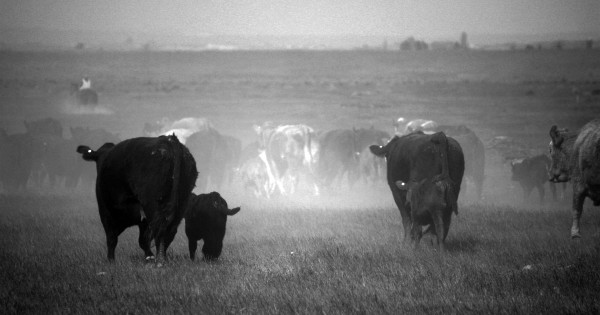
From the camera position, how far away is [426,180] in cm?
1151

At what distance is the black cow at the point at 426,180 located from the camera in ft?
36.7

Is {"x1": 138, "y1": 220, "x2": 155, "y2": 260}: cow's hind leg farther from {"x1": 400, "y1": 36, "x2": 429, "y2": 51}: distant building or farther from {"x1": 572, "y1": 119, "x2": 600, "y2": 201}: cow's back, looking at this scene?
{"x1": 400, "y1": 36, "x2": 429, "y2": 51}: distant building

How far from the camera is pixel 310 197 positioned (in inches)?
1145

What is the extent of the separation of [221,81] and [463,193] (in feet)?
149

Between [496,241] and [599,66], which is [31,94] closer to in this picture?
[599,66]

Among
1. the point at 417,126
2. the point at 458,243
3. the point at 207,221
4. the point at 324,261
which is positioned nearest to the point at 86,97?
the point at 417,126

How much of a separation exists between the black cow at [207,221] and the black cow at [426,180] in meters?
2.71

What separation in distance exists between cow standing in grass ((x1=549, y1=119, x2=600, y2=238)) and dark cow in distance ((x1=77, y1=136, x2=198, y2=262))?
6.75 meters

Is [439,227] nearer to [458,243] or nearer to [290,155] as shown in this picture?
[458,243]

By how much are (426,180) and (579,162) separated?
3434mm

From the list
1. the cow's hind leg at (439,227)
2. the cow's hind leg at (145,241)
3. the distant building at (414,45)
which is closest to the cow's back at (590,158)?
the cow's hind leg at (439,227)

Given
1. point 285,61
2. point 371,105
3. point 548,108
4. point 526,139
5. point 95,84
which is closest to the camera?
point 526,139

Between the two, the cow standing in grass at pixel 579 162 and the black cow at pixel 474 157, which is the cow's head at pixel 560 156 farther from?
the black cow at pixel 474 157

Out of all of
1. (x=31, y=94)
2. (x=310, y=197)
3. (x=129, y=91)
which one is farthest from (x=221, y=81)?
(x=310, y=197)
